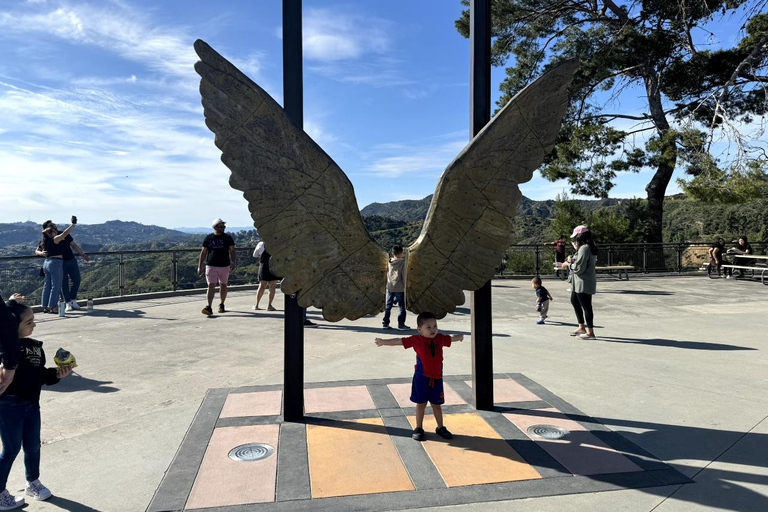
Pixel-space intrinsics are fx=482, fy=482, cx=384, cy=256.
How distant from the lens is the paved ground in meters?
2.98

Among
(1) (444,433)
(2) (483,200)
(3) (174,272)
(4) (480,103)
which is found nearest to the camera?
(2) (483,200)

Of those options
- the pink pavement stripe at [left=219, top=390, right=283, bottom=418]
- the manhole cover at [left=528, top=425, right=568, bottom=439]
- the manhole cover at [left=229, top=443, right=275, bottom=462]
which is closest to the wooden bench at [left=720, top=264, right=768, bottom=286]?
the manhole cover at [left=528, top=425, right=568, bottom=439]

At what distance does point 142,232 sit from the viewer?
77.9 metres

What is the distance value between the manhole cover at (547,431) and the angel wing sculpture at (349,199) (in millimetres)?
1201

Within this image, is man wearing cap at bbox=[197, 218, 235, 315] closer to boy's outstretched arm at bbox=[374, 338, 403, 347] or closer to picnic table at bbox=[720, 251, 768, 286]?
boy's outstretched arm at bbox=[374, 338, 403, 347]

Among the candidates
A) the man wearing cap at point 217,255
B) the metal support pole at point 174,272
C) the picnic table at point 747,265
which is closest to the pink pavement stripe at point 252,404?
the man wearing cap at point 217,255

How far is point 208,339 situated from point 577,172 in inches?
600

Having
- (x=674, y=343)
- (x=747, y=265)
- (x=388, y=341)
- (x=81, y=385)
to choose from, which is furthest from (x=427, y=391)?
(x=747, y=265)

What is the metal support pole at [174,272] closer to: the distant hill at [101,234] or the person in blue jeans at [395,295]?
the person in blue jeans at [395,295]

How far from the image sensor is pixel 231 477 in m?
3.04

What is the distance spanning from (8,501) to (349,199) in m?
2.65

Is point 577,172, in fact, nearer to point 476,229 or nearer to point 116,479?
point 476,229

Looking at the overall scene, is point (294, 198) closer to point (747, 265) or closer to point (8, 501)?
point (8, 501)

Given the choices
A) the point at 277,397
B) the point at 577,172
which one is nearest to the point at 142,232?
the point at 577,172
